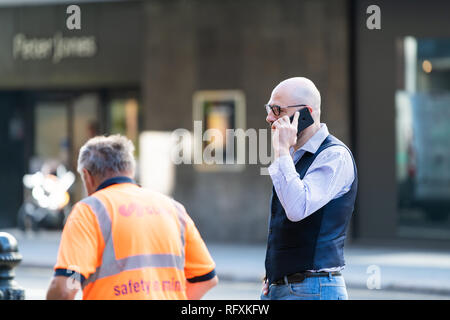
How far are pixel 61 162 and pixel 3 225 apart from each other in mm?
1934

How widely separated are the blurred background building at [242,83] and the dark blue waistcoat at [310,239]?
11437 mm

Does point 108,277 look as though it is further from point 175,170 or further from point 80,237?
point 175,170

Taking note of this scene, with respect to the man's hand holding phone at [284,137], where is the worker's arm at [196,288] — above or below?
below

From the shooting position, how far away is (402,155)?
15.2m

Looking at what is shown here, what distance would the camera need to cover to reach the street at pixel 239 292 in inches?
403

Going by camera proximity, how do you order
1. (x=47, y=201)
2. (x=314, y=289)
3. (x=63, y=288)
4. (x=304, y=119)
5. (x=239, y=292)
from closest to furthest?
(x=63, y=288)
(x=314, y=289)
(x=304, y=119)
(x=239, y=292)
(x=47, y=201)

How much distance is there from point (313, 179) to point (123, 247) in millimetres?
879

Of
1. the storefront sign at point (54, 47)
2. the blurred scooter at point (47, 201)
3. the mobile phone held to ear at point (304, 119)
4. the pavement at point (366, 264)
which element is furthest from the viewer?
the storefront sign at point (54, 47)

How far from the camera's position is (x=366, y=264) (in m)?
13.1

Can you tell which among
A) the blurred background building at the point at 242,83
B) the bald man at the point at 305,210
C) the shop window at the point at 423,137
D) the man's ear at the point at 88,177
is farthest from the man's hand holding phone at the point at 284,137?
the shop window at the point at 423,137

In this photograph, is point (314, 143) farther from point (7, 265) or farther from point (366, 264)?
point (366, 264)

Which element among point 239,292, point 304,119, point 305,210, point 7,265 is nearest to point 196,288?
point 305,210

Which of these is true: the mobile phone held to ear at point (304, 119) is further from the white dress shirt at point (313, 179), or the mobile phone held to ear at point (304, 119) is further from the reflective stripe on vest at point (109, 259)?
the reflective stripe on vest at point (109, 259)
